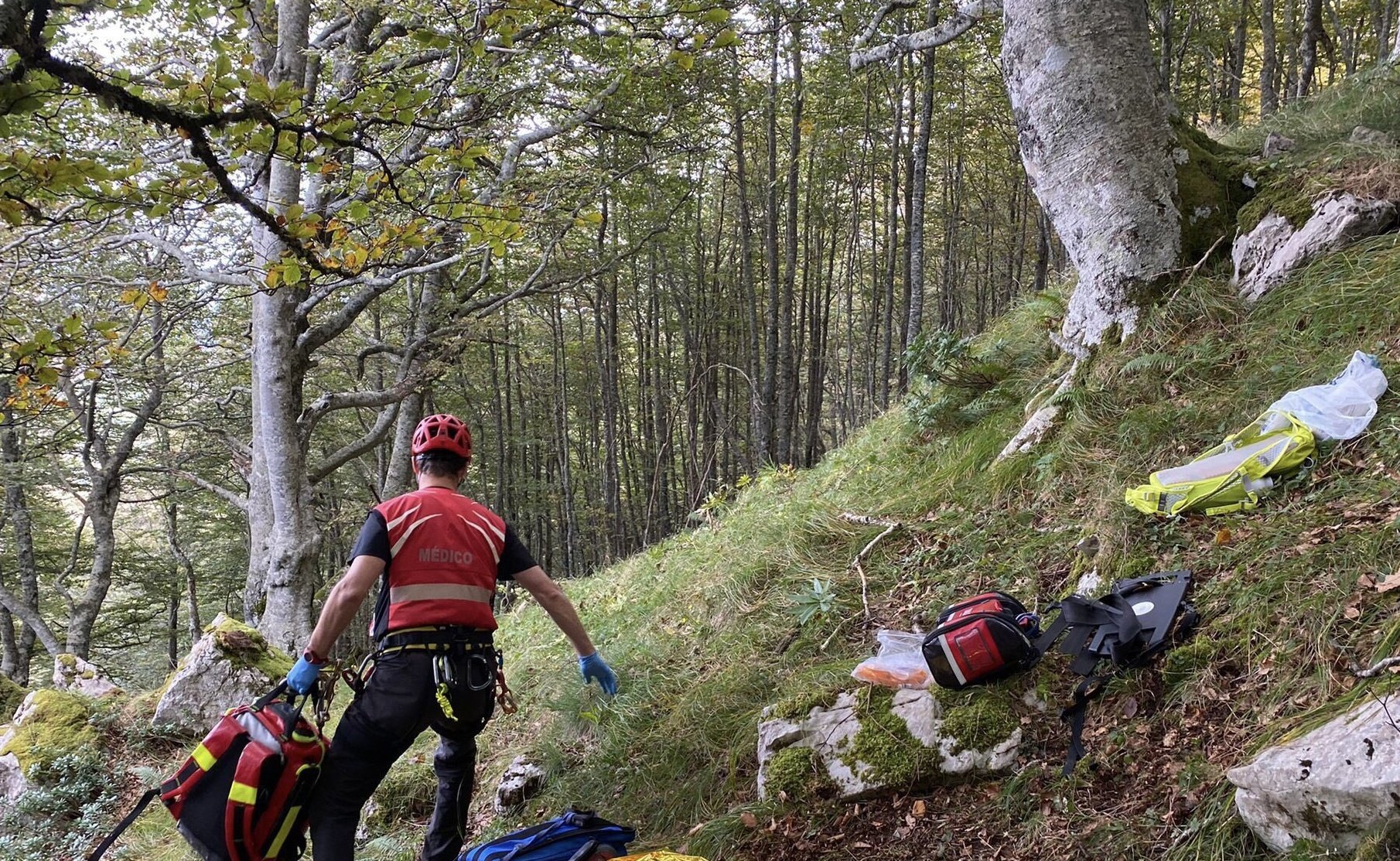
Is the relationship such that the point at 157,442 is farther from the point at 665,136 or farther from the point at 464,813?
the point at 464,813

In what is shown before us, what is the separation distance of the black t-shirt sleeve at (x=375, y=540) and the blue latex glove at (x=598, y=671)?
3.26ft

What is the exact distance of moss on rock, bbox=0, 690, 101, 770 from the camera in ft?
18.8

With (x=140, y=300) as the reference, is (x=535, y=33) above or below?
above

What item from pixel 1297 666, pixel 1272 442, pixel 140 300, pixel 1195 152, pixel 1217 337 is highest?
pixel 1195 152

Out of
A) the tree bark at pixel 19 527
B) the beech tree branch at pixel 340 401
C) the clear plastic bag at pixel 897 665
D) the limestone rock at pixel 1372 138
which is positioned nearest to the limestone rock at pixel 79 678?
the beech tree branch at pixel 340 401

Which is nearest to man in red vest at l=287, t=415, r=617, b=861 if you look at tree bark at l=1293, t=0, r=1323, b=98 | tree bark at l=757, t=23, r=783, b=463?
tree bark at l=757, t=23, r=783, b=463

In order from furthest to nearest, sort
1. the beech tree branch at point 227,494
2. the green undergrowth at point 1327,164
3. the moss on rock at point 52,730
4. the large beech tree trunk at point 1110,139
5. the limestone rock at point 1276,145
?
1. the beech tree branch at point 227,494
2. the moss on rock at point 52,730
3. the limestone rock at point 1276,145
4. the large beech tree trunk at point 1110,139
5. the green undergrowth at point 1327,164

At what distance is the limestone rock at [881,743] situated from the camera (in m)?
2.55

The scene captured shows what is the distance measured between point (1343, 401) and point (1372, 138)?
243 centimetres

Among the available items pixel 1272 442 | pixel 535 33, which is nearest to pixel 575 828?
pixel 1272 442

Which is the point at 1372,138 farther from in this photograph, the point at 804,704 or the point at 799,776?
the point at 799,776

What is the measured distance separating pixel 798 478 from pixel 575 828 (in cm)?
530

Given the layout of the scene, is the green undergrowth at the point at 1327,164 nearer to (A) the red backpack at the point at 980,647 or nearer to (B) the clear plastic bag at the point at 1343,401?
(B) the clear plastic bag at the point at 1343,401

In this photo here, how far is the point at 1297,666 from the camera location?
215 centimetres
